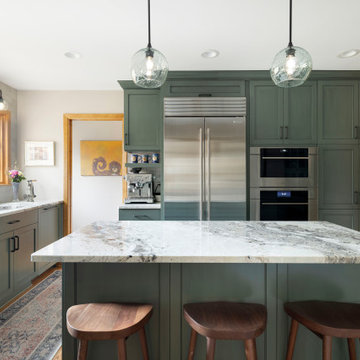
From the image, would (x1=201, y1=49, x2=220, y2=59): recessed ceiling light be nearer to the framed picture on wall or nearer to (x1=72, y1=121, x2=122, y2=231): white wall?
the framed picture on wall

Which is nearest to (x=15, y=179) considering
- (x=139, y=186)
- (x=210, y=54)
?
(x=139, y=186)

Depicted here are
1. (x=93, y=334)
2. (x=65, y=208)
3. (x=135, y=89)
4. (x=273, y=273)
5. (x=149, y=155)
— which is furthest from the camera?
(x=65, y=208)

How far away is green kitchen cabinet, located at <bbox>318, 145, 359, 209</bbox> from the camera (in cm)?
323

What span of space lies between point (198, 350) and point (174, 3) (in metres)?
2.22

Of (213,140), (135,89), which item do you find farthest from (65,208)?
(213,140)

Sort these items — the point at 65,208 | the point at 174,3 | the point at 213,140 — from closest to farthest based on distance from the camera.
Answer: the point at 174,3, the point at 213,140, the point at 65,208

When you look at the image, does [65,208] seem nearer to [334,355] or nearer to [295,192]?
[295,192]

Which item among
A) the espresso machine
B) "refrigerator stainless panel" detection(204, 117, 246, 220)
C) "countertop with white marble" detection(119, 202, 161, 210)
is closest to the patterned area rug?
"countertop with white marble" detection(119, 202, 161, 210)

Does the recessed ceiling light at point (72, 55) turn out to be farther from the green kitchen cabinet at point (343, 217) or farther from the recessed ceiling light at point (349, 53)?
the green kitchen cabinet at point (343, 217)

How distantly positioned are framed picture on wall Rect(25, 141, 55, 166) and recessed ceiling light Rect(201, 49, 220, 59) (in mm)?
2501

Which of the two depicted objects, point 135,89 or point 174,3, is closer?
point 174,3

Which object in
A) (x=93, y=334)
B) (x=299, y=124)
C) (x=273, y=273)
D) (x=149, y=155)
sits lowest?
(x=93, y=334)

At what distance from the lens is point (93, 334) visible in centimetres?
107

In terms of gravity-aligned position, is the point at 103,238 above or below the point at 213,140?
below
